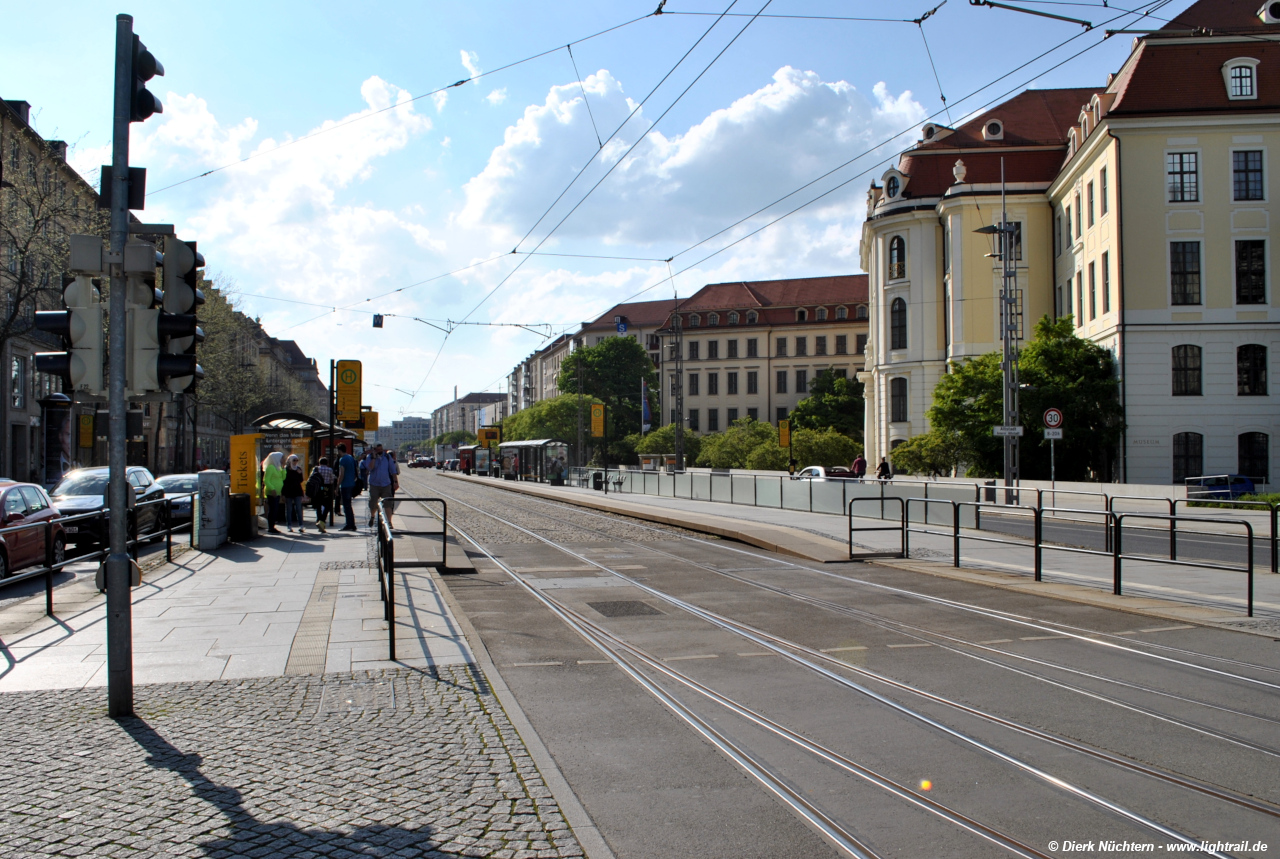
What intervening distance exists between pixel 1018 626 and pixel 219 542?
14394 mm

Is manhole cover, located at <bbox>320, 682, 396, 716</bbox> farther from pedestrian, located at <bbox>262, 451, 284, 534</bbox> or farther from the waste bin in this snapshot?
pedestrian, located at <bbox>262, 451, 284, 534</bbox>

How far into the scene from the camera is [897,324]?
5778 cm

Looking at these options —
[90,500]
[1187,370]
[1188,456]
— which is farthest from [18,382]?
[1188,456]

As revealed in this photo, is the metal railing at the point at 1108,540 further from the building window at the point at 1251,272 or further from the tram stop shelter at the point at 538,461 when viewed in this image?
the tram stop shelter at the point at 538,461

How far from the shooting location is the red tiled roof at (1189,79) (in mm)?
39219

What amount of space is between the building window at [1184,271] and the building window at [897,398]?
1912 cm

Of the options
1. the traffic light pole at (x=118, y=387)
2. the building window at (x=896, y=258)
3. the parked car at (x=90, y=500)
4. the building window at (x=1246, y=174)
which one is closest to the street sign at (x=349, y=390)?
the parked car at (x=90, y=500)

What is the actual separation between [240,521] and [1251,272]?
3935 centimetres

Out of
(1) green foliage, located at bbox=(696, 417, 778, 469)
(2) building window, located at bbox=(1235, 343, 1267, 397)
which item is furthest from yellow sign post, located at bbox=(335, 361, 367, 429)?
(2) building window, located at bbox=(1235, 343, 1267, 397)

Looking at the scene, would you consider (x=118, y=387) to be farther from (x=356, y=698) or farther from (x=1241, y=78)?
(x=1241, y=78)

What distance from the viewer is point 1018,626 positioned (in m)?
9.66

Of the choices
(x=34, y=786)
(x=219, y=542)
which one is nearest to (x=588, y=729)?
(x=34, y=786)

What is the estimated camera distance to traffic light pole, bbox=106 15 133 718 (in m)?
6.27

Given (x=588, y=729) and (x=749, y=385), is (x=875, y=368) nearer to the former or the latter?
(x=749, y=385)
